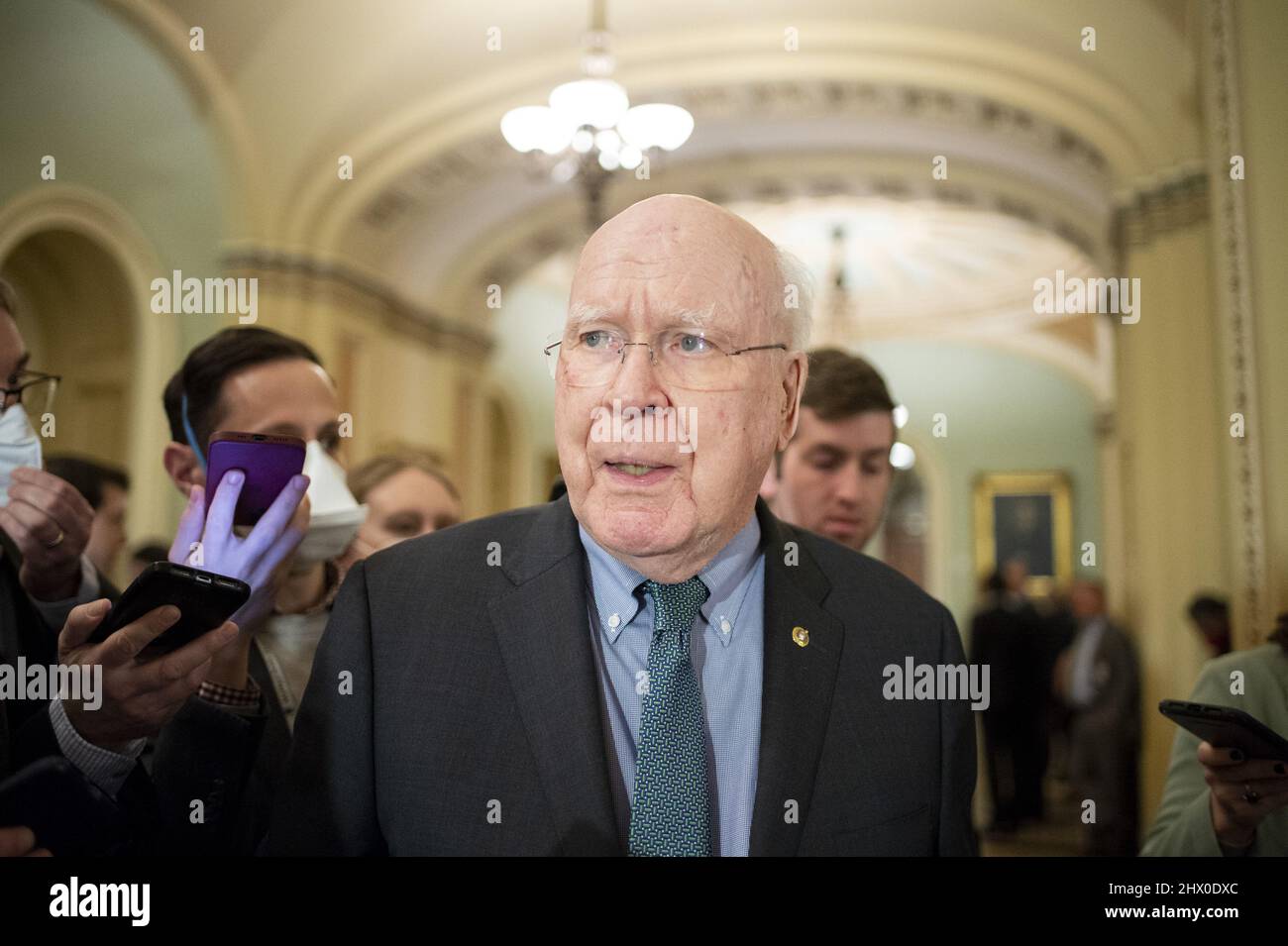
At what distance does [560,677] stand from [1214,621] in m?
3.72

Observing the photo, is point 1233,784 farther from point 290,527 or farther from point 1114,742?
point 1114,742

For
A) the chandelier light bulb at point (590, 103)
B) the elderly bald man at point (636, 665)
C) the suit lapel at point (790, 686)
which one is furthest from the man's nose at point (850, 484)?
the chandelier light bulb at point (590, 103)

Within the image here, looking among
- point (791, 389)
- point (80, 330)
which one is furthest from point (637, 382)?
point (80, 330)

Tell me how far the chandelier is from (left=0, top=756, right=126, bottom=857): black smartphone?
172 inches

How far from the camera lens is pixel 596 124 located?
5.36 meters

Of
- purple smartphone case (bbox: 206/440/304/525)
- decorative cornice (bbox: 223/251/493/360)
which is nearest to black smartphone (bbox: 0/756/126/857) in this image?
purple smartphone case (bbox: 206/440/304/525)

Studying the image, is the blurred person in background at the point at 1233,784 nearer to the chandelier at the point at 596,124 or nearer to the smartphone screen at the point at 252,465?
the smartphone screen at the point at 252,465

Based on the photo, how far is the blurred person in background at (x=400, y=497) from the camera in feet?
8.68

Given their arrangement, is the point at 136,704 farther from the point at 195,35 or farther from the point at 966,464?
the point at 966,464

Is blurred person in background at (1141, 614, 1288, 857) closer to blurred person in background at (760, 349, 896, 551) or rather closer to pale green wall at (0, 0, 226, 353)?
blurred person in background at (760, 349, 896, 551)

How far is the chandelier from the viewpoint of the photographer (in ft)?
17.1

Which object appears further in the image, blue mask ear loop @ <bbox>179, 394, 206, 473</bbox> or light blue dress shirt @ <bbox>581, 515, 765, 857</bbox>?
blue mask ear loop @ <bbox>179, 394, 206, 473</bbox>

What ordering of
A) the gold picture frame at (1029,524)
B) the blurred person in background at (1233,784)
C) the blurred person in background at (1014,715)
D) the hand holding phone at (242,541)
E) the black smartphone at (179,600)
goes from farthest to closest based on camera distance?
the gold picture frame at (1029,524), the blurred person in background at (1014,715), the blurred person in background at (1233,784), the hand holding phone at (242,541), the black smartphone at (179,600)

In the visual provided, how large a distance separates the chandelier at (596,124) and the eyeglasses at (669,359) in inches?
154
